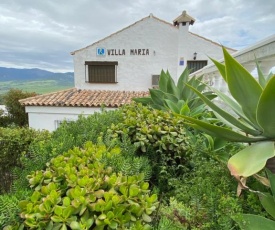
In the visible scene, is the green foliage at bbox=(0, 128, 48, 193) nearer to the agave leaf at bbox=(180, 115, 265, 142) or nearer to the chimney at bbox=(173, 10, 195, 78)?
the agave leaf at bbox=(180, 115, 265, 142)

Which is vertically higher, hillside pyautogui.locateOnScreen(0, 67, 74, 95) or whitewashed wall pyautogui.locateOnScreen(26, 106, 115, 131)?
hillside pyautogui.locateOnScreen(0, 67, 74, 95)

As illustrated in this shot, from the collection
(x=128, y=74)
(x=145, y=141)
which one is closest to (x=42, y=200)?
(x=145, y=141)

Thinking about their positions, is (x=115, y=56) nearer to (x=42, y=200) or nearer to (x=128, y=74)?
(x=128, y=74)

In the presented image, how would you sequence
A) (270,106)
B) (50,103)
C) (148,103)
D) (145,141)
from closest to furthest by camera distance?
(270,106), (145,141), (148,103), (50,103)

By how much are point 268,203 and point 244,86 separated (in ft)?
2.32

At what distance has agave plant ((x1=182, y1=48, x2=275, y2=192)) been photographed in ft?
4.04

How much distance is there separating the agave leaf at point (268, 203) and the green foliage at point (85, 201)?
1.90ft

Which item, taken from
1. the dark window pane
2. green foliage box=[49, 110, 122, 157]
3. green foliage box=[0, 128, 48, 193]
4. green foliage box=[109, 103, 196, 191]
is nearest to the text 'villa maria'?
the dark window pane

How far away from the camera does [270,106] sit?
1.29 metres

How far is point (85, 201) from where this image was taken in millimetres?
1053

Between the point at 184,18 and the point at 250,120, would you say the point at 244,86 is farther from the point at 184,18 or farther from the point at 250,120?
the point at 184,18

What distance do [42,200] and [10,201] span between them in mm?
150

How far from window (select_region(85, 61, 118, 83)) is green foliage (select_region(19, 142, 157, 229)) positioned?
37.2 ft

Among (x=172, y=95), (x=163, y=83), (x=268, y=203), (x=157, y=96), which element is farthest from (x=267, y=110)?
(x=163, y=83)
